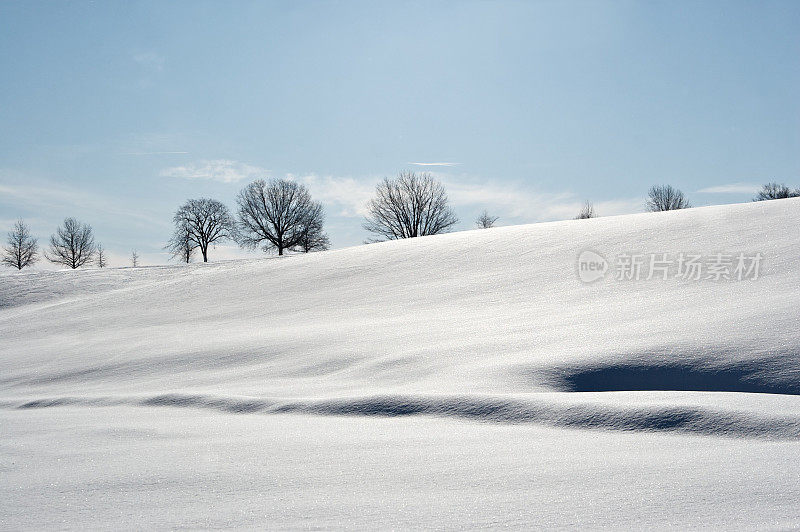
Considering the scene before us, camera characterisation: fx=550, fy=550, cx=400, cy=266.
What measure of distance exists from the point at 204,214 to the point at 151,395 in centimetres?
3677

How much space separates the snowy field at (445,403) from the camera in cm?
142

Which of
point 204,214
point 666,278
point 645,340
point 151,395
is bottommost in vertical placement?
point 151,395

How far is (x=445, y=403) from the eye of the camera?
2578 millimetres

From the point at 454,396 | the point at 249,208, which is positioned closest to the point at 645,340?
the point at 454,396

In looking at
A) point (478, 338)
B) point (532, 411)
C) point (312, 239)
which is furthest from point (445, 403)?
point (312, 239)

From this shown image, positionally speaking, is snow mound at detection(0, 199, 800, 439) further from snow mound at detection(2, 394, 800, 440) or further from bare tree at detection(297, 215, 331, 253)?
bare tree at detection(297, 215, 331, 253)

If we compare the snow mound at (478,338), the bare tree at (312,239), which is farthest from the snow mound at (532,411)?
the bare tree at (312,239)

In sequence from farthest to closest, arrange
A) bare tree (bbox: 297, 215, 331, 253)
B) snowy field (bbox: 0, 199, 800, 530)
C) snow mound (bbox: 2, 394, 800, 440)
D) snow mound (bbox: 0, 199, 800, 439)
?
bare tree (bbox: 297, 215, 331, 253), snow mound (bbox: 0, 199, 800, 439), snow mound (bbox: 2, 394, 800, 440), snowy field (bbox: 0, 199, 800, 530)

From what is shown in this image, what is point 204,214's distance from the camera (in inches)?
1489

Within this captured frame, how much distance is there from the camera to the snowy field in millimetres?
1423

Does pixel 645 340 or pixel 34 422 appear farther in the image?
pixel 645 340

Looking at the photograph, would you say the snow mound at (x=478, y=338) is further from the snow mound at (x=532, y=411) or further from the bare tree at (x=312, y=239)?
the bare tree at (x=312, y=239)

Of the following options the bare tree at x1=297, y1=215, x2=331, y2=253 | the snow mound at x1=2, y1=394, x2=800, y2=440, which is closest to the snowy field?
the snow mound at x1=2, y1=394, x2=800, y2=440

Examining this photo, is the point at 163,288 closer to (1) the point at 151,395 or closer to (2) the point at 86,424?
(1) the point at 151,395
